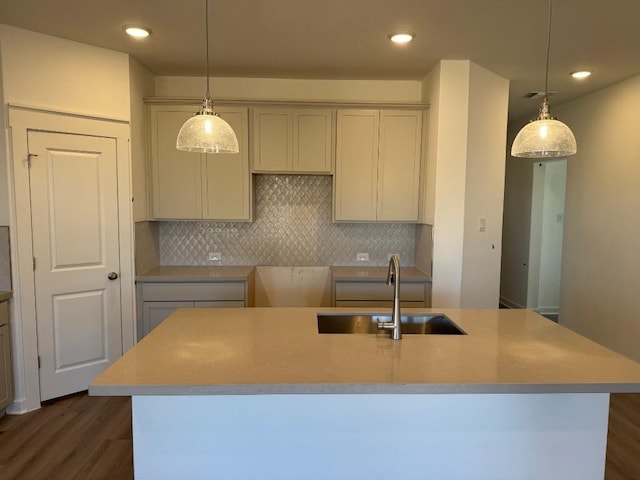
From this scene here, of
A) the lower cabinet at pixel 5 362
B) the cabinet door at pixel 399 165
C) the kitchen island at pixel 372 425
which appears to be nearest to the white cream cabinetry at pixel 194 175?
the cabinet door at pixel 399 165

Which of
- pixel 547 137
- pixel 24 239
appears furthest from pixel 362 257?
pixel 24 239

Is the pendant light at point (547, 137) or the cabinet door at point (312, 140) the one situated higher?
the cabinet door at point (312, 140)

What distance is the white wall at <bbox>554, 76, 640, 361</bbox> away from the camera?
11.9ft

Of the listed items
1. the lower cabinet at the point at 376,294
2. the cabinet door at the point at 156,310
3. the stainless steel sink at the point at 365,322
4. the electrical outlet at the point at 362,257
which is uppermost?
the electrical outlet at the point at 362,257

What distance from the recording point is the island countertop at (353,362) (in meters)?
1.40

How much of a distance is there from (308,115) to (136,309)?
2230 mm

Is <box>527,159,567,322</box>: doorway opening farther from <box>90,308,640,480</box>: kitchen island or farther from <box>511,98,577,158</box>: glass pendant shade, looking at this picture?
<box>90,308,640,480</box>: kitchen island

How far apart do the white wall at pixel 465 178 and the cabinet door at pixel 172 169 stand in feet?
6.82

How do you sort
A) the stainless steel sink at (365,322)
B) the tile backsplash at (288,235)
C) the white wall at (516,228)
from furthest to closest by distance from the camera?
the white wall at (516,228), the tile backsplash at (288,235), the stainless steel sink at (365,322)

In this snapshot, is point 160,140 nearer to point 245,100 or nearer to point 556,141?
point 245,100

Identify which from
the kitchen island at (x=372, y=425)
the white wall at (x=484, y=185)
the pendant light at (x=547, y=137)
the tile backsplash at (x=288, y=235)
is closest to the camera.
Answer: the kitchen island at (x=372, y=425)

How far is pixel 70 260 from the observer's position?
3.07 meters

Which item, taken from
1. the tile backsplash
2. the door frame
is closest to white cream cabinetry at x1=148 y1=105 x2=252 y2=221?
the tile backsplash

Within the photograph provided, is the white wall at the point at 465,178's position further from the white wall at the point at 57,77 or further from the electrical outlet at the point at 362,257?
the white wall at the point at 57,77
